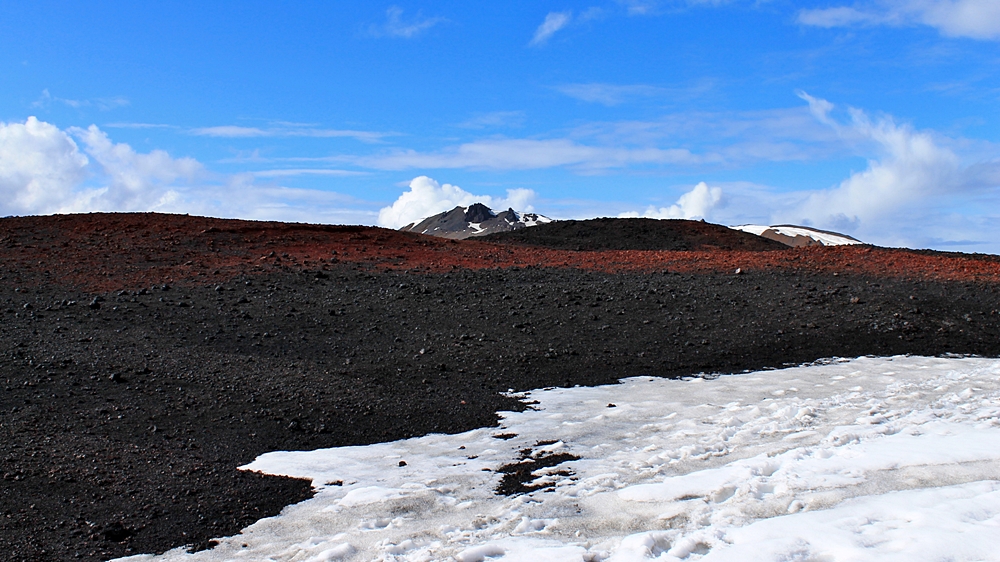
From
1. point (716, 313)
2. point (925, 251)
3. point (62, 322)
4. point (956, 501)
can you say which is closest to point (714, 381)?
point (716, 313)

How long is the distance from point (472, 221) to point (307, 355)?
30.4 metres

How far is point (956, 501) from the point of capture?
4.63 metres

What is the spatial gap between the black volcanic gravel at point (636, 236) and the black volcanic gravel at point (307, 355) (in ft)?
28.3

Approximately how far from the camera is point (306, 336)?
1112 centimetres

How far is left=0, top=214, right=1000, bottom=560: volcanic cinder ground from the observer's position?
621 cm

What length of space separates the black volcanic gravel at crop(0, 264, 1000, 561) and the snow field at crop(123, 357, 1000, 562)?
1.90ft

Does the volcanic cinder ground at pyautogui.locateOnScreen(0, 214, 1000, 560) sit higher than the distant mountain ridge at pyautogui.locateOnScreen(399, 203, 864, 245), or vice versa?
the distant mountain ridge at pyautogui.locateOnScreen(399, 203, 864, 245)

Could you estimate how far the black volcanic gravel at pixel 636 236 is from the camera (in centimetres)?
2402

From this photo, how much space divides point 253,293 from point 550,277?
19.1 feet

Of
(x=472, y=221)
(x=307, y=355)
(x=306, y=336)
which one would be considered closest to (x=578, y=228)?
(x=472, y=221)

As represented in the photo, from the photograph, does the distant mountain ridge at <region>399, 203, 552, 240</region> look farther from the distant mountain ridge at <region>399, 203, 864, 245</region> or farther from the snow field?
the snow field

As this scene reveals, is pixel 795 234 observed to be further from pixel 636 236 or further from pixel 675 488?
pixel 675 488

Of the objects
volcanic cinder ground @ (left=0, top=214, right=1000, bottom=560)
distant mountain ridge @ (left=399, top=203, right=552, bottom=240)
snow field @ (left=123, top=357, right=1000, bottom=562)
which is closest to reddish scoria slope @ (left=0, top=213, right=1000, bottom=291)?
volcanic cinder ground @ (left=0, top=214, right=1000, bottom=560)

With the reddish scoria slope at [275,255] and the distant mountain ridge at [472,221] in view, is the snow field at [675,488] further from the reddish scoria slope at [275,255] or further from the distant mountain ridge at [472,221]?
the distant mountain ridge at [472,221]
